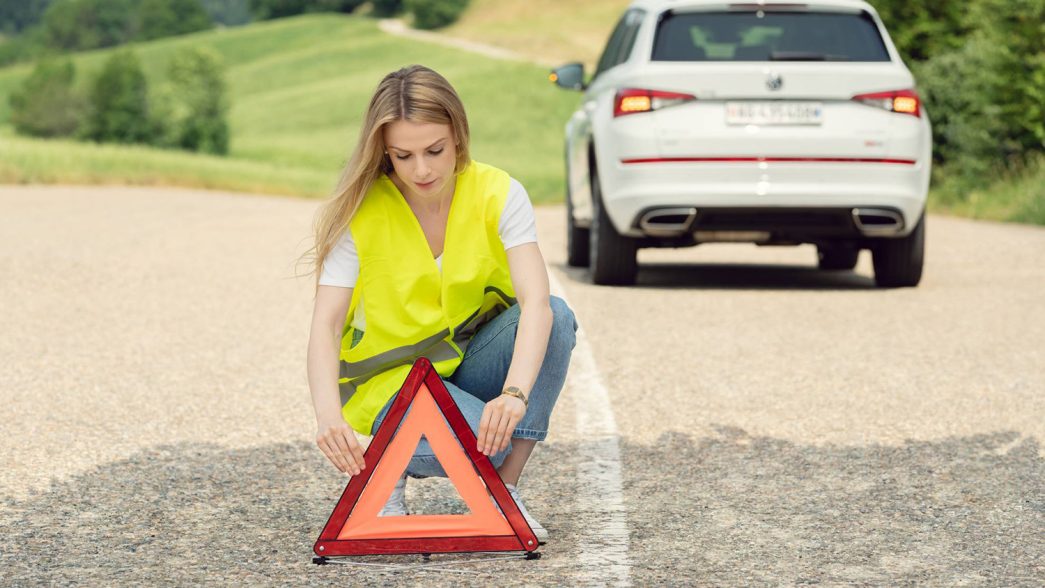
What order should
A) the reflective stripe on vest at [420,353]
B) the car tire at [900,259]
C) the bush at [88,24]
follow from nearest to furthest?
the reflective stripe on vest at [420,353] < the car tire at [900,259] < the bush at [88,24]

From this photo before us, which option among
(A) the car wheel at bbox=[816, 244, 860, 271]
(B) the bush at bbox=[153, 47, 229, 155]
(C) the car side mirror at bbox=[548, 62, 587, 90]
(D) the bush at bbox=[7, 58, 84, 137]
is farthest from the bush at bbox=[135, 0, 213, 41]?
(C) the car side mirror at bbox=[548, 62, 587, 90]

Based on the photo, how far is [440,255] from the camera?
4.10m

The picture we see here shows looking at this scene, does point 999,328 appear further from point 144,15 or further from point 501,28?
point 144,15

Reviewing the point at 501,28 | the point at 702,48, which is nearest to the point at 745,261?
the point at 702,48

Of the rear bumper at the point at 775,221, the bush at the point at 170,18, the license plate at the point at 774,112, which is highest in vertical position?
the license plate at the point at 774,112

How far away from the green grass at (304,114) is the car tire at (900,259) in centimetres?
466

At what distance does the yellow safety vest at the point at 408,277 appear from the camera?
13.3ft

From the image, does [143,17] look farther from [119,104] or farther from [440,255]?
[440,255]

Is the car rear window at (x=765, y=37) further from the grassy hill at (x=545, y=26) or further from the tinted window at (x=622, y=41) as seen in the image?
the grassy hill at (x=545, y=26)

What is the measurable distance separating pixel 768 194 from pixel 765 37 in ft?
3.71

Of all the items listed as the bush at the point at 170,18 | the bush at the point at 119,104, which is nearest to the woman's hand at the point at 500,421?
the bush at the point at 119,104

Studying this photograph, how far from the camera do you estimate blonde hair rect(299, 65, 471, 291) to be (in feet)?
12.5

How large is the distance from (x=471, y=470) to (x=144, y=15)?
15088cm

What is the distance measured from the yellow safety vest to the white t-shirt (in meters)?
0.02
